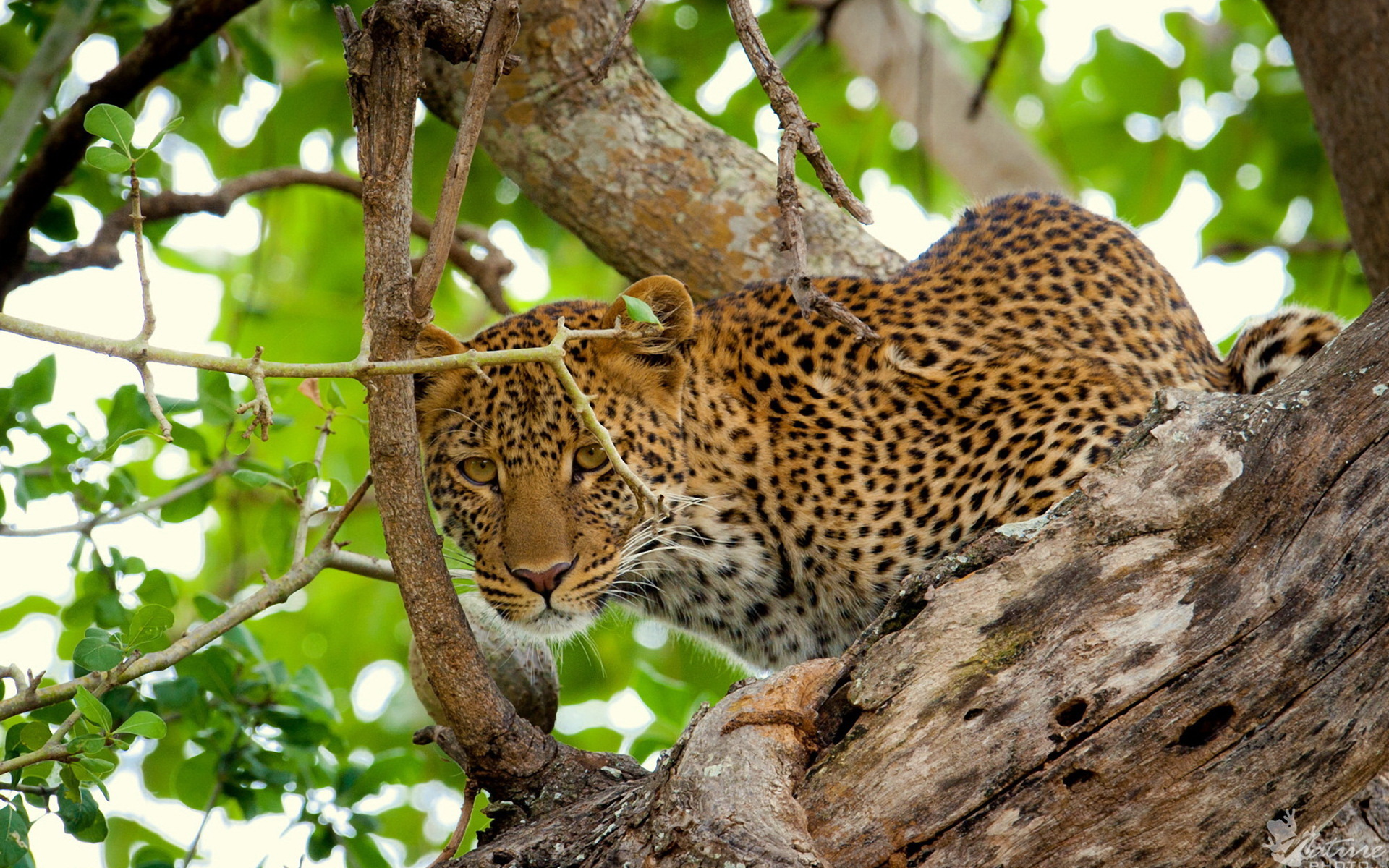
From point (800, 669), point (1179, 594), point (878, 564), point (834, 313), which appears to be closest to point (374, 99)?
point (834, 313)

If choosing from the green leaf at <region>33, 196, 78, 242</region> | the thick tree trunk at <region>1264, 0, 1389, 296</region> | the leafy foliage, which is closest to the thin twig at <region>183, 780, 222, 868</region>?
the leafy foliage

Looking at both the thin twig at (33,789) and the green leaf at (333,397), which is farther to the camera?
the green leaf at (333,397)

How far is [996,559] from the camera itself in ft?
10.9

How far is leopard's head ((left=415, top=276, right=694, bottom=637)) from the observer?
4.86 m

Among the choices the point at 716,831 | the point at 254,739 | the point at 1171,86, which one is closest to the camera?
the point at 716,831

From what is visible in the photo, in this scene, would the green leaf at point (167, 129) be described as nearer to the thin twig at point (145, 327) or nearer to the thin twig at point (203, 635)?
the thin twig at point (145, 327)

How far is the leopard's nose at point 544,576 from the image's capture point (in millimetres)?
4785

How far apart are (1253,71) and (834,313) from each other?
6.16 metres

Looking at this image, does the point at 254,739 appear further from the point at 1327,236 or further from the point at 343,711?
the point at 1327,236

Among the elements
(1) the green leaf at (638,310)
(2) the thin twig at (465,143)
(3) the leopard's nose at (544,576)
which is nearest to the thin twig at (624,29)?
(2) the thin twig at (465,143)

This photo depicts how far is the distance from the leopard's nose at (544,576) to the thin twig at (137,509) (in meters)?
1.07

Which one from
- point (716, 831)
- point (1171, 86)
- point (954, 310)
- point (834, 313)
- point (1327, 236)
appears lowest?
point (716, 831)

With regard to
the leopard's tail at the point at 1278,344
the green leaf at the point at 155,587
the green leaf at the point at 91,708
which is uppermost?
the green leaf at the point at 155,587

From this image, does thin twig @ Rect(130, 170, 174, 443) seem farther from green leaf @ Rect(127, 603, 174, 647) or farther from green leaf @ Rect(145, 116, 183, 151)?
green leaf @ Rect(127, 603, 174, 647)
